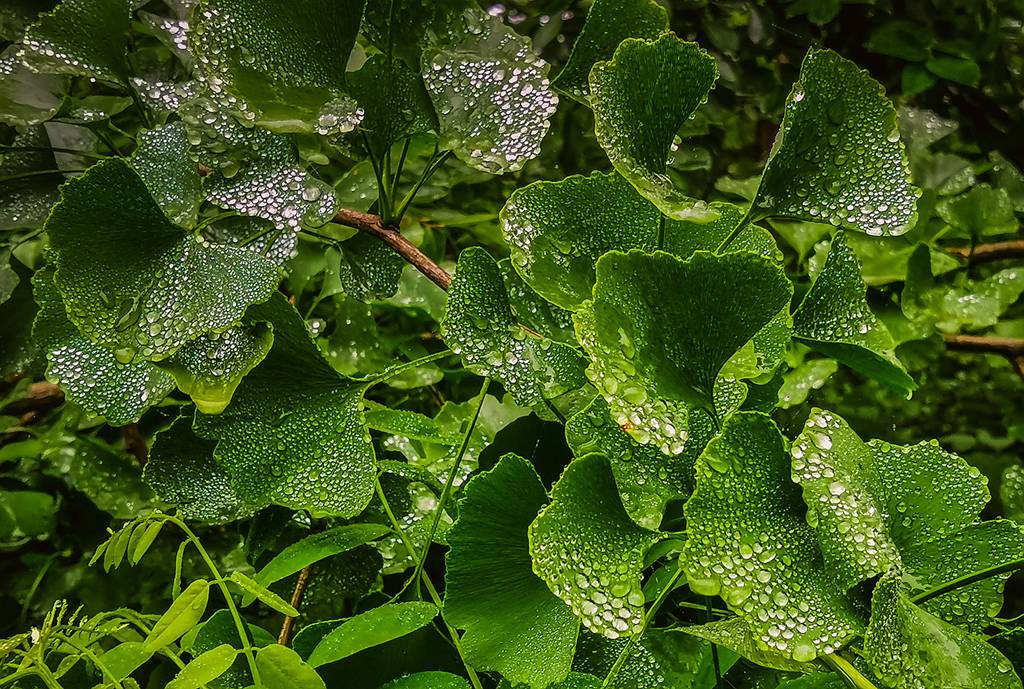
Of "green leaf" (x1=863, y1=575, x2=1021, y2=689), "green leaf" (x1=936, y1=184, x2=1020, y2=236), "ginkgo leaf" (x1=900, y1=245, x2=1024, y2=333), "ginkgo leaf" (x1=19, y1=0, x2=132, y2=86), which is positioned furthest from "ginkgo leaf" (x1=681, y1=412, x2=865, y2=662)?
"green leaf" (x1=936, y1=184, x2=1020, y2=236)

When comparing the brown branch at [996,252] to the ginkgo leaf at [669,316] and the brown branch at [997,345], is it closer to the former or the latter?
the brown branch at [997,345]

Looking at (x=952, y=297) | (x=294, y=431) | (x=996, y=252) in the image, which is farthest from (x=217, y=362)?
(x=996, y=252)

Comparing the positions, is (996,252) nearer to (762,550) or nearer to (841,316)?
(841,316)

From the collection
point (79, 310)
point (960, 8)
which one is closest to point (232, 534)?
point (79, 310)

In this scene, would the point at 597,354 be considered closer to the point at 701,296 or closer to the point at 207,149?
the point at 701,296

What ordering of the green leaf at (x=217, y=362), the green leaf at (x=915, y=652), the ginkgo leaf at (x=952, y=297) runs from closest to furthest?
the green leaf at (x=915, y=652) → the green leaf at (x=217, y=362) → the ginkgo leaf at (x=952, y=297)

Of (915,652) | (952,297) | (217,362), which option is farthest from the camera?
(952,297)

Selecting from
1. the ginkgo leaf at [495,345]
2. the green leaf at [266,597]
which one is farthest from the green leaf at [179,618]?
the ginkgo leaf at [495,345]
